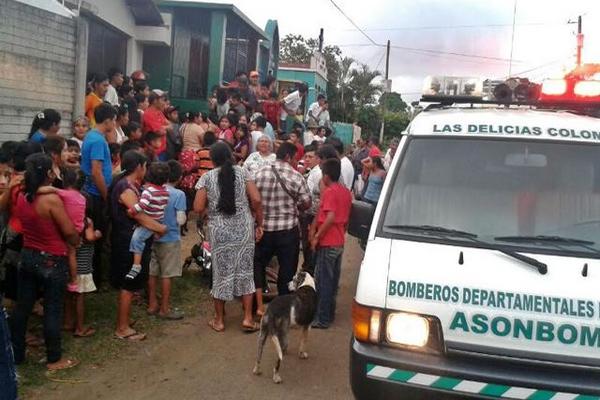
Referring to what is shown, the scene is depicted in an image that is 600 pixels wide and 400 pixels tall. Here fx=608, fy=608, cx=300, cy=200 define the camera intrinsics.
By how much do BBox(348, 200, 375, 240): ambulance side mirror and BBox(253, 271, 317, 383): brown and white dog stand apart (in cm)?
130

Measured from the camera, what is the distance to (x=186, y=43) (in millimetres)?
15336

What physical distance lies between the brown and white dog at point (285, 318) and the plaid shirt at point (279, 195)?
0.93 meters

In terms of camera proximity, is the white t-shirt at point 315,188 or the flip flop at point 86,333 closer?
the flip flop at point 86,333

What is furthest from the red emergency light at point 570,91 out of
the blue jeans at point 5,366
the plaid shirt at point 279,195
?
the blue jeans at point 5,366

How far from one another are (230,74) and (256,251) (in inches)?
443

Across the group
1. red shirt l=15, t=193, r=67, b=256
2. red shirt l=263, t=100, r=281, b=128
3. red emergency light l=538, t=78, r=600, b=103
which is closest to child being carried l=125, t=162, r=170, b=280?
red shirt l=15, t=193, r=67, b=256

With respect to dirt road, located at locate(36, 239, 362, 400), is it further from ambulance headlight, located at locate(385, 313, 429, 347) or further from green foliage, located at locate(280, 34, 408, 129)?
green foliage, located at locate(280, 34, 408, 129)

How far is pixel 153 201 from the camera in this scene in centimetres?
573

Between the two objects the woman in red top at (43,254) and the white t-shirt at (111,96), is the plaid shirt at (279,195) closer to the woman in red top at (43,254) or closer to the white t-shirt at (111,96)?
the woman in red top at (43,254)

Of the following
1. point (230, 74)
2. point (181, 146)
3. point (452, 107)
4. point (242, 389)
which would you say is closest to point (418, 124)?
point (452, 107)

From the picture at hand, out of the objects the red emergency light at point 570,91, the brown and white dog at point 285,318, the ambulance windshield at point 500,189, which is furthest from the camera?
the brown and white dog at point 285,318

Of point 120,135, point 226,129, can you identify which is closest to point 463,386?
point 120,135

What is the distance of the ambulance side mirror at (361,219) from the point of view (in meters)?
3.98

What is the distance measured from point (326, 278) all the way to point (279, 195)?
996 millimetres
